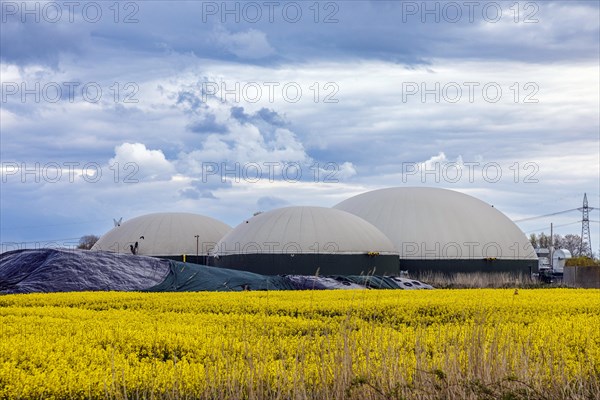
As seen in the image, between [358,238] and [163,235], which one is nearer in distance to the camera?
[358,238]

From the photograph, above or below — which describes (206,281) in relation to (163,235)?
below

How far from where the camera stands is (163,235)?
63.2 metres

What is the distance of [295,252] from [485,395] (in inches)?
1532

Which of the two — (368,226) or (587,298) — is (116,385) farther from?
(368,226)

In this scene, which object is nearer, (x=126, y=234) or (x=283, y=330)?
(x=283, y=330)

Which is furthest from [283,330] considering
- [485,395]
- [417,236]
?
[417,236]

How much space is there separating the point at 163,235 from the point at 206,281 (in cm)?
3310

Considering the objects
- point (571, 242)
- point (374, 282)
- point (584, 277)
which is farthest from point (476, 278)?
point (571, 242)

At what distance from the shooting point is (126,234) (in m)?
63.7

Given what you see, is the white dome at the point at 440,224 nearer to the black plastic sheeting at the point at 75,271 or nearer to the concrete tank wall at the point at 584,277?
the concrete tank wall at the point at 584,277

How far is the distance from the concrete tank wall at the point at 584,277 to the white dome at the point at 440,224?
904 centimetres

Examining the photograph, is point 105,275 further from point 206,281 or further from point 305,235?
point 305,235

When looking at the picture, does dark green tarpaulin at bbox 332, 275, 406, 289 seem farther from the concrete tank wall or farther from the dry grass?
the concrete tank wall

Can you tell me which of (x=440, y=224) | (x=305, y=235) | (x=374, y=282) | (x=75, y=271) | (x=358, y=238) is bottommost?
(x=374, y=282)
